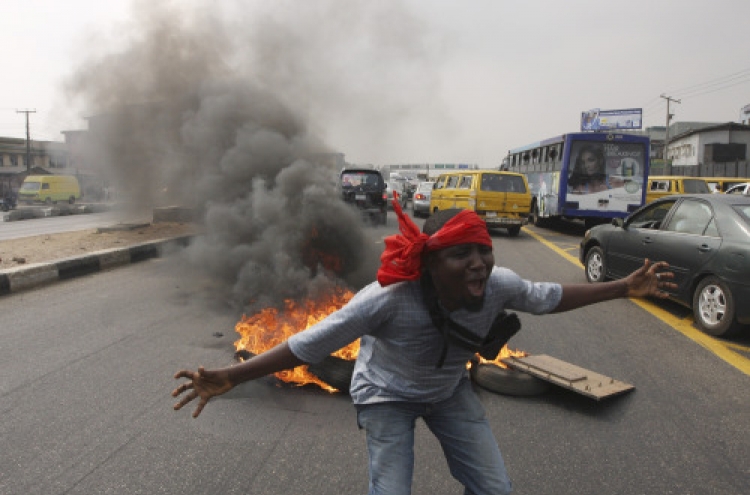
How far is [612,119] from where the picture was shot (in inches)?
2388

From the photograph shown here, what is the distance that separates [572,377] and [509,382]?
44cm

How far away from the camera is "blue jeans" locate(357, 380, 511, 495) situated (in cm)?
176

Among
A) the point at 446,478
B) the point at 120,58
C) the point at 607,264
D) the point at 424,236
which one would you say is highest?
the point at 120,58

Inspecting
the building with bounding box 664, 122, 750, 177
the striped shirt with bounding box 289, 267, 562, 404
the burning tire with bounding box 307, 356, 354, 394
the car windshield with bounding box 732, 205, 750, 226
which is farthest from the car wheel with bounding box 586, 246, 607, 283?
the building with bounding box 664, 122, 750, 177

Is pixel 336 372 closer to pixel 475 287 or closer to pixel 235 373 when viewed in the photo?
pixel 235 373

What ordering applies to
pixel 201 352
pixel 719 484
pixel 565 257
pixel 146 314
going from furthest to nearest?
pixel 565 257 → pixel 146 314 → pixel 201 352 → pixel 719 484

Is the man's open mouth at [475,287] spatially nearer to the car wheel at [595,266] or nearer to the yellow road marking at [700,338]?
the yellow road marking at [700,338]

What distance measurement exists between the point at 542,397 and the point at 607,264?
437 centimetres

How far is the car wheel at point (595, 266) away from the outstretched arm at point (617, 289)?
18.3 feet

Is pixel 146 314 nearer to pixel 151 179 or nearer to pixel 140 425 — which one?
pixel 140 425

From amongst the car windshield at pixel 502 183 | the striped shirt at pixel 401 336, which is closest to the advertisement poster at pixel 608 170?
the car windshield at pixel 502 183

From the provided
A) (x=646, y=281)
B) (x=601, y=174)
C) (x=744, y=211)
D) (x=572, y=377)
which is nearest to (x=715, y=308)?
(x=744, y=211)

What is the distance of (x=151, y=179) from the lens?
→ 14.9 meters

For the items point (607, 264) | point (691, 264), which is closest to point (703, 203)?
point (691, 264)
